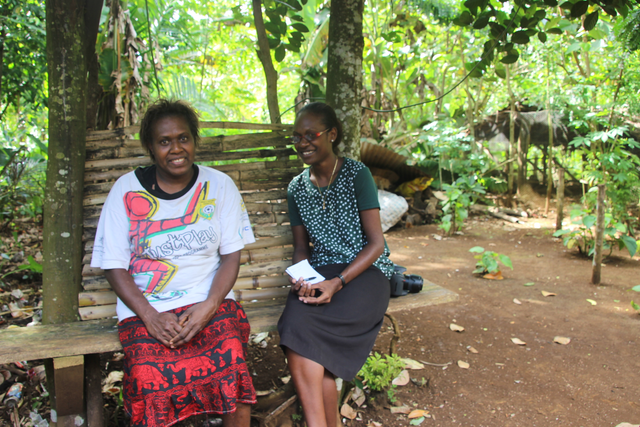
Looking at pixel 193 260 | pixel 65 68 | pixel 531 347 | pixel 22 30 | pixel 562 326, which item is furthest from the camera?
pixel 22 30

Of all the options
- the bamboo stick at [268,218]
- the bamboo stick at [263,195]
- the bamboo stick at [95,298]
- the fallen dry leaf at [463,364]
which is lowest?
the fallen dry leaf at [463,364]

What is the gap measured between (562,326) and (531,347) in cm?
54

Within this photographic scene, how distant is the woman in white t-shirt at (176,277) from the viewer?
1.76m

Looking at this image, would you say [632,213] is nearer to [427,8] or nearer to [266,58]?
[427,8]

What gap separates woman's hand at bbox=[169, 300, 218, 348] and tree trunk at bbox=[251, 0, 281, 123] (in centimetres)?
166

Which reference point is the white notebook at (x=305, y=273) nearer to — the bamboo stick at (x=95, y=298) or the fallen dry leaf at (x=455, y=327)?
the bamboo stick at (x=95, y=298)

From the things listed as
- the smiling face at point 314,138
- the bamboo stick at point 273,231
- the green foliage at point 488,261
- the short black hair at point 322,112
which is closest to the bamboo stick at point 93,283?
the bamboo stick at point 273,231

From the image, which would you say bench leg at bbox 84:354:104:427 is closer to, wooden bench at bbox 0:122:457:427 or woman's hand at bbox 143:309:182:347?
wooden bench at bbox 0:122:457:427

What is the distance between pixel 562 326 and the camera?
3.46 meters

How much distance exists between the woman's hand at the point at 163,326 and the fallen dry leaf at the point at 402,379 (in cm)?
146

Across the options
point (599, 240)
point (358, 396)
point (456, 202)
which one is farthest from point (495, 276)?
point (358, 396)

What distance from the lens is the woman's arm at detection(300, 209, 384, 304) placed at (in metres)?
2.08

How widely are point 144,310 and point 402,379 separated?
1.65 meters

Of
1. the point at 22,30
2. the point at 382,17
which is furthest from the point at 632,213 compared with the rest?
the point at 22,30
